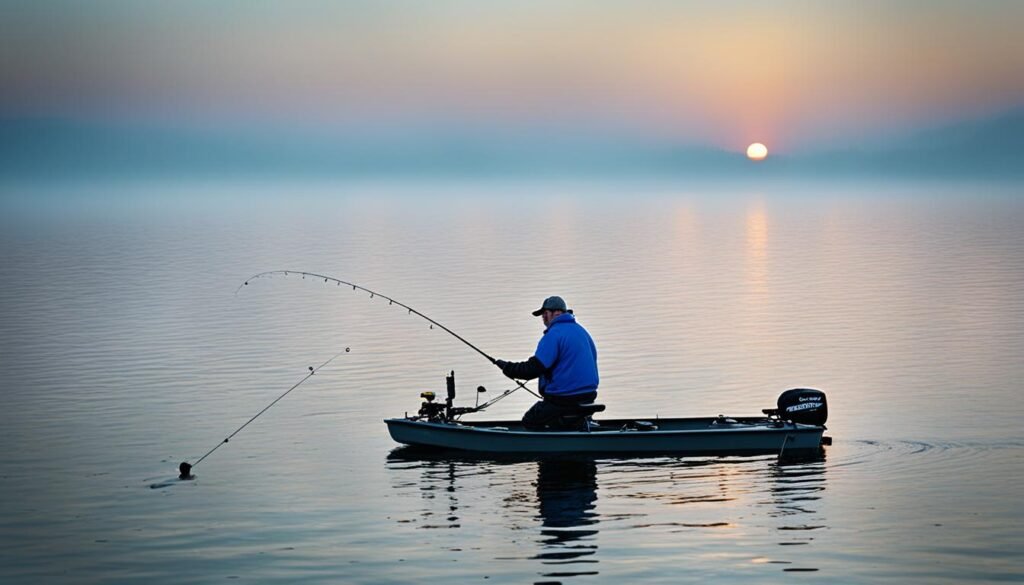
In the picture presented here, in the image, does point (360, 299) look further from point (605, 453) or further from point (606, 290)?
point (605, 453)

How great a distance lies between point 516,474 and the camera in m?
16.8

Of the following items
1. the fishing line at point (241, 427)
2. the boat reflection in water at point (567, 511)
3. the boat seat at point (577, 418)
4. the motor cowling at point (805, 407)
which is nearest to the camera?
the boat reflection in water at point (567, 511)

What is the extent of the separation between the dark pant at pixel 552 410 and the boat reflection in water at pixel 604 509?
458 mm

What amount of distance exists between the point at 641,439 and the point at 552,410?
1.17m

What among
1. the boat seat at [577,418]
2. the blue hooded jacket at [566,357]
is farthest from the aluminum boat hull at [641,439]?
the blue hooded jacket at [566,357]

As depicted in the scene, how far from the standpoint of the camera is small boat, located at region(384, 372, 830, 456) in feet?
56.4

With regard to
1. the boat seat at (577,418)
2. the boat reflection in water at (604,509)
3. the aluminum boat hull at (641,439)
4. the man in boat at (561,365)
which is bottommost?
the boat reflection in water at (604,509)

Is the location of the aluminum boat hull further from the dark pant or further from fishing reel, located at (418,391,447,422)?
fishing reel, located at (418,391,447,422)

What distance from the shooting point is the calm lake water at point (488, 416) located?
1342 cm

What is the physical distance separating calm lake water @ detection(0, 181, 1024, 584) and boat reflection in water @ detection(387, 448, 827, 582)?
5 cm

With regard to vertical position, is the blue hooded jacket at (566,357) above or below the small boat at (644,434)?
above

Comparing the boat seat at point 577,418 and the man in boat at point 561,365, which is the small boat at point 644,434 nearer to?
the boat seat at point 577,418

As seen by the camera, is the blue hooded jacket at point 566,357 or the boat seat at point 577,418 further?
the boat seat at point 577,418

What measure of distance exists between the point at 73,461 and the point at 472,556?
6.85 meters
